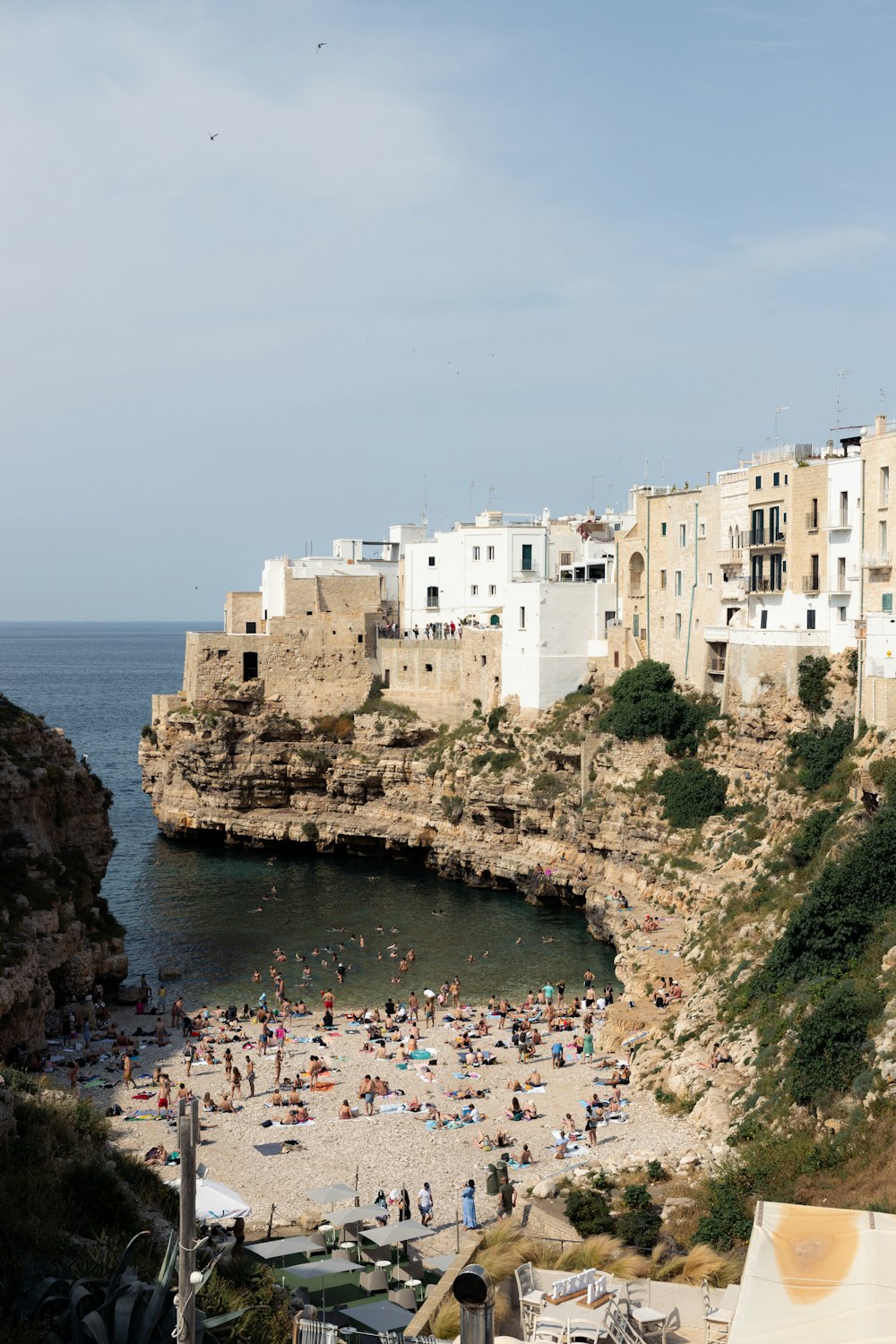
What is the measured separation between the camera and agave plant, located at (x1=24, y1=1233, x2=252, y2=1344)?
9711mm

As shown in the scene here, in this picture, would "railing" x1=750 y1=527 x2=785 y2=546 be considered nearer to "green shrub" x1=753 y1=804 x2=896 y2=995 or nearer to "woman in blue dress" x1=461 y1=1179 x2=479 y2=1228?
"green shrub" x1=753 y1=804 x2=896 y2=995

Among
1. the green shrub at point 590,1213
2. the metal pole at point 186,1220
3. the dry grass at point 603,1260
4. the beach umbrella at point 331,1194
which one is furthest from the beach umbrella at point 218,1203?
the metal pole at point 186,1220

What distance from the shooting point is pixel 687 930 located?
109 ft

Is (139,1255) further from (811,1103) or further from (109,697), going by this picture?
(109,697)

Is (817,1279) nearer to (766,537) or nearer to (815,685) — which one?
(815,685)

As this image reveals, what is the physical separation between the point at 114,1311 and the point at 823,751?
26366 mm

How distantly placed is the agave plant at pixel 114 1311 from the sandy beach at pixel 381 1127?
31.0 ft

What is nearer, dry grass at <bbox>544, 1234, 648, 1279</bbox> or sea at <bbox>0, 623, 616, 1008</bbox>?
dry grass at <bbox>544, 1234, 648, 1279</bbox>

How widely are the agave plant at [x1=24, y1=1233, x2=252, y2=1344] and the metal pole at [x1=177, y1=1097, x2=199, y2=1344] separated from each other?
1147 millimetres

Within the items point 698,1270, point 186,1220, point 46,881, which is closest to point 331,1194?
point 698,1270

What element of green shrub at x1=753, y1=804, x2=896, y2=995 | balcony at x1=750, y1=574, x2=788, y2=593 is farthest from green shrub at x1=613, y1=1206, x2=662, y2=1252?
balcony at x1=750, y1=574, x2=788, y2=593

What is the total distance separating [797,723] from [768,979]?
12610 mm

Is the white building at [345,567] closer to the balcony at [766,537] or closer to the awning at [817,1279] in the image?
the balcony at [766,537]

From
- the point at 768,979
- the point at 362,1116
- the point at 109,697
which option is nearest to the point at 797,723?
the point at 768,979
